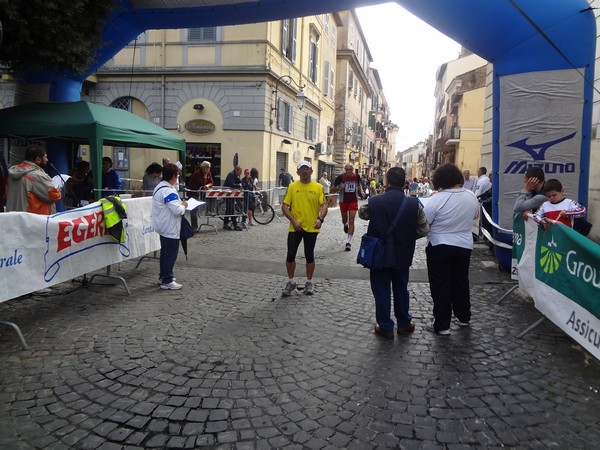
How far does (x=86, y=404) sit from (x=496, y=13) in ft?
21.9

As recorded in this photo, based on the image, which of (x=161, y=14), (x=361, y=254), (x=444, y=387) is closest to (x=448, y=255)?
(x=361, y=254)

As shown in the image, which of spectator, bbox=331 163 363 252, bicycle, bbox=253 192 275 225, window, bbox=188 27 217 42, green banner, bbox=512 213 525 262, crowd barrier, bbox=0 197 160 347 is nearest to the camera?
crowd barrier, bbox=0 197 160 347

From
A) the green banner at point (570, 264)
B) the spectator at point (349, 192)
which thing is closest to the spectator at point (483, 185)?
the spectator at point (349, 192)

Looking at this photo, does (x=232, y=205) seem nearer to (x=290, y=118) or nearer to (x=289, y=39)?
(x=290, y=118)

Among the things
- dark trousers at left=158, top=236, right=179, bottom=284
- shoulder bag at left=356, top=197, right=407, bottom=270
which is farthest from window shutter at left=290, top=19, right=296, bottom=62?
shoulder bag at left=356, top=197, right=407, bottom=270

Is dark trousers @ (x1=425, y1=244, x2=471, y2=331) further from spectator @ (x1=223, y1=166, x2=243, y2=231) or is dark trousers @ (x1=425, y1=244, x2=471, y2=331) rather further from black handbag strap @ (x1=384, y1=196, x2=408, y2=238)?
spectator @ (x1=223, y1=166, x2=243, y2=231)

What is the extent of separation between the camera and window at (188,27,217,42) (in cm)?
1727

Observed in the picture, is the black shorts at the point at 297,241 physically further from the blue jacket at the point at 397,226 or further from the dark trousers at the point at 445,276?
the dark trousers at the point at 445,276

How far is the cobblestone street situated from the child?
1.14 meters

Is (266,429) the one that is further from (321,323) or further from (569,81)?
(569,81)

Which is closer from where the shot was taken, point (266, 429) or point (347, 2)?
point (266, 429)

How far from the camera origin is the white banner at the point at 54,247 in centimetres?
394

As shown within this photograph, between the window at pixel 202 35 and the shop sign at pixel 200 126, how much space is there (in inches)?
126

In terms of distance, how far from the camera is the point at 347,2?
7.89 m
